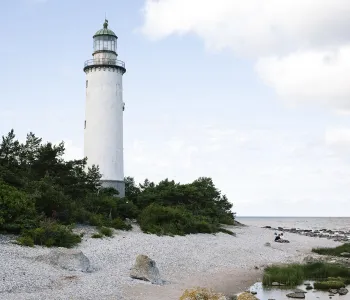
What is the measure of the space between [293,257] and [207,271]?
1003 centimetres

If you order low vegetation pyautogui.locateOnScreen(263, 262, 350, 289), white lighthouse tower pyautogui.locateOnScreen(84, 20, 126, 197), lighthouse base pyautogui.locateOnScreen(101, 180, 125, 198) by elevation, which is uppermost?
white lighthouse tower pyautogui.locateOnScreen(84, 20, 126, 197)

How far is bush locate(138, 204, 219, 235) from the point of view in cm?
3058

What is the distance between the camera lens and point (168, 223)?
32.2 metres

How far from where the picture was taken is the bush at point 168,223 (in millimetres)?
30578

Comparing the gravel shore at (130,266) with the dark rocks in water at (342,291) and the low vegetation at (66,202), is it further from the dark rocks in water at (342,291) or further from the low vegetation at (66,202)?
the dark rocks in water at (342,291)

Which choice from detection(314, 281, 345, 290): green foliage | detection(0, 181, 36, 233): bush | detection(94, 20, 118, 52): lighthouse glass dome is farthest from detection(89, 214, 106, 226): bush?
detection(94, 20, 118, 52): lighthouse glass dome

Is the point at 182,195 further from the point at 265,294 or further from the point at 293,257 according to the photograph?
the point at 265,294

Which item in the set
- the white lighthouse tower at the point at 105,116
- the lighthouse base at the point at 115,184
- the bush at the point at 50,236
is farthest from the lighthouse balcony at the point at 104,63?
the bush at the point at 50,236

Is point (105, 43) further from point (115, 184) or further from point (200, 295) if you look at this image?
point (200, 295)

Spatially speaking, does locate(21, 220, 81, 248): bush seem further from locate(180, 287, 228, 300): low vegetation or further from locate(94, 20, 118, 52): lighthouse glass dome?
locate(94, 20, 118, 52): lighthouse glass dome

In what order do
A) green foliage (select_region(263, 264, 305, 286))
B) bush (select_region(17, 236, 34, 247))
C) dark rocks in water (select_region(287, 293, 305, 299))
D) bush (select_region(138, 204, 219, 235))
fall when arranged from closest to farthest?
dark rocks in water (select_region(287, 293, 305, 299))
bush (select_region(17, 236, 34, 247))
green foliage (select_region(263, 264, 305, 286))
bush (select_region(138, 204, 219, 235))

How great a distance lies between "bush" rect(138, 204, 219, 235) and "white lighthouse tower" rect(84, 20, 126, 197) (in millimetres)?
7949

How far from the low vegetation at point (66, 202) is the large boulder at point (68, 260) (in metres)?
2.45

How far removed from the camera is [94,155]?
131 ft
